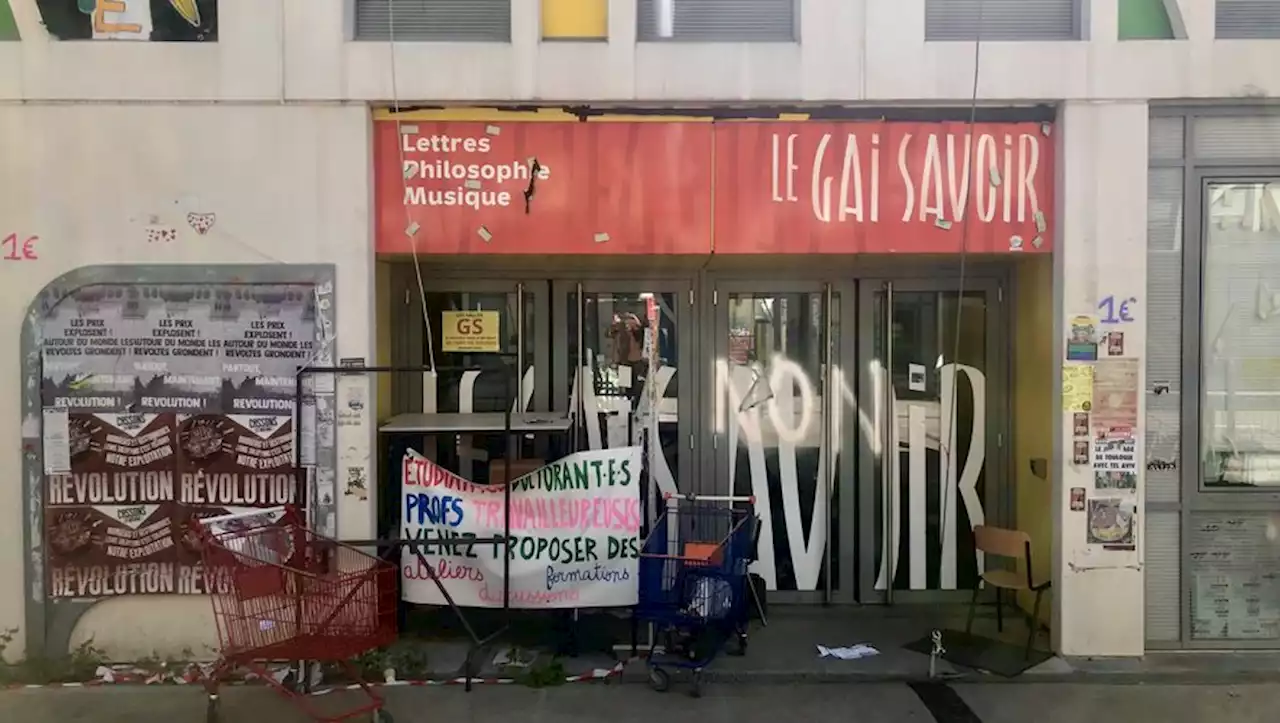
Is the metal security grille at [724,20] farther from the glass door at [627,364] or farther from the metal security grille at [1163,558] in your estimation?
the metal security grille at [1163,558]

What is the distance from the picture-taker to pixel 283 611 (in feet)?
16.8

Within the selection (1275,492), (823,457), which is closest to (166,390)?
(823,457)

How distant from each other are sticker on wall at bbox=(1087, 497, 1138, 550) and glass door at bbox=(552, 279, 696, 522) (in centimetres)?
270

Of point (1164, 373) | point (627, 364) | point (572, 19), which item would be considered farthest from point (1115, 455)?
point (572, 19)

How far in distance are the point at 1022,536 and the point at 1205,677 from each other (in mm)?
1292

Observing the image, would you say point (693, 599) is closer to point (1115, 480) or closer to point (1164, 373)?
point (1115, 480)

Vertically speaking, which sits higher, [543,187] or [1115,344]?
[543,187]

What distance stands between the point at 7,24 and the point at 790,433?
579 centimetres

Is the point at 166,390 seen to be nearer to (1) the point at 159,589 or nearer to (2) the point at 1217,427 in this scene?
(1) the point at 159,589

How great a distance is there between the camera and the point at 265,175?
6.02m

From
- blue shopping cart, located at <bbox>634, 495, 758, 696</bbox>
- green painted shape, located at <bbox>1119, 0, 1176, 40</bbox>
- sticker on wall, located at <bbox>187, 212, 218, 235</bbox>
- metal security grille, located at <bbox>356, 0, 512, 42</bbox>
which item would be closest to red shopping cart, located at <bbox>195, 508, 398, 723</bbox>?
blue shopping cart, located at <bbox>634, 495, 758, 696</bbox>

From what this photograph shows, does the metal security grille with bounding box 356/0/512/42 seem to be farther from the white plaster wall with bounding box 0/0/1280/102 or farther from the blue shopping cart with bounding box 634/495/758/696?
the blue shopping cart with bounding box 634/495/758/696

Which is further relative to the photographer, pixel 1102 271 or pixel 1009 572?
pixel 1009 572

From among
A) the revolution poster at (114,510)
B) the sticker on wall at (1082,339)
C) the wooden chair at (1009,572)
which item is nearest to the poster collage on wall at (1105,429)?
the sticker on wall at (1082,339)
